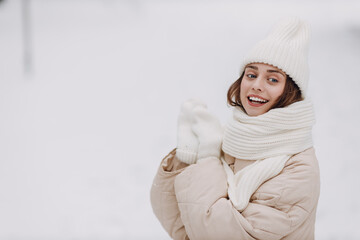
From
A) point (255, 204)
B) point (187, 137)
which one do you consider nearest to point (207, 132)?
point (187, 137)

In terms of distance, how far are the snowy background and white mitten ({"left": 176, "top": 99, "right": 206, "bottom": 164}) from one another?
2334 mm

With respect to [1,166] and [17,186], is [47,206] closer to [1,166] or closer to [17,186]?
[17,186]

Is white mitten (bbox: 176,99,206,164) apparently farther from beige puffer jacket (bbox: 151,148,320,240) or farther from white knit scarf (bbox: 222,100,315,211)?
white knit scarf (bbox: 222,100,315,211)

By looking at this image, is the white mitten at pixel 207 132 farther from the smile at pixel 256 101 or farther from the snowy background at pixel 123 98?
the snowy background at pixel 123 98

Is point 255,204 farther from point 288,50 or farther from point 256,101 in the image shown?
point 288,50

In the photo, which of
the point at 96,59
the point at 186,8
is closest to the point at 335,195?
the point at 96,59

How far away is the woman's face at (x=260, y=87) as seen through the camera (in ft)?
5.22

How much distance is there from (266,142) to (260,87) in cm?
21

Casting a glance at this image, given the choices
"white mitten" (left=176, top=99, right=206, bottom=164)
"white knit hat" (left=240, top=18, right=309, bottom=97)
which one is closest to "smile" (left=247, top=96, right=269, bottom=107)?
"white knit hat" (left=240, top=18, right=309, bottom=97)

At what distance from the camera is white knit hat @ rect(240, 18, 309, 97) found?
156cm

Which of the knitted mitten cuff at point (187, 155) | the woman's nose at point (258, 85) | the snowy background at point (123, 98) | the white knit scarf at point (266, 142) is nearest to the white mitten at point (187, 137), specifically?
the knitted mitten cuff at point (187, 155)

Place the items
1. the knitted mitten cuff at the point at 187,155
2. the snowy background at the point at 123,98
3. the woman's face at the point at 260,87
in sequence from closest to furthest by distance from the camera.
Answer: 1. the woman's face at the point at 260,87
2. the knitted mitten cuff at the point at 187,155
3. the snowy background at the point at 123,98

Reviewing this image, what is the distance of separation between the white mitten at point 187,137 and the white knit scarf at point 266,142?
18 centimetres

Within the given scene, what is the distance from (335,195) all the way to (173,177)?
→ 2.93m
